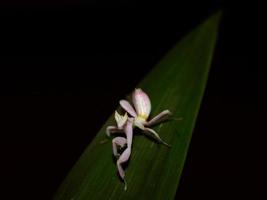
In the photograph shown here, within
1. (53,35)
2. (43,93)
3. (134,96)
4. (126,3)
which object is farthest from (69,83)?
(134,96)

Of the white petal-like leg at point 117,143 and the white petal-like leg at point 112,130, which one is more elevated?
the white petal-like leg at point 112,130

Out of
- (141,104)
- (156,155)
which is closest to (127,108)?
(141,104)

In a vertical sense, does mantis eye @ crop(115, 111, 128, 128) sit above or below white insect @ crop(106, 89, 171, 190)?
above

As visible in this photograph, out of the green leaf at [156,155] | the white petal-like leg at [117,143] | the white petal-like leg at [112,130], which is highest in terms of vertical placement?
the white petal-like leg at [112,130]

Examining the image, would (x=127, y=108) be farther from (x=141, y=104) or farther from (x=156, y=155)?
(x=156, y=155)

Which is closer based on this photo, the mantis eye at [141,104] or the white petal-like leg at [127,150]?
the white petal-like leg at [127,150]
